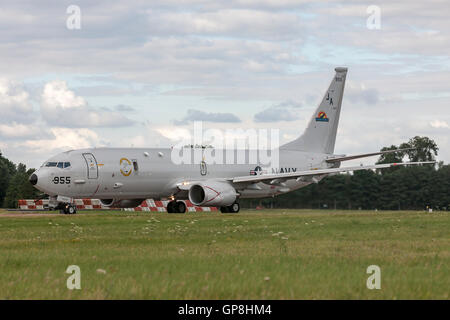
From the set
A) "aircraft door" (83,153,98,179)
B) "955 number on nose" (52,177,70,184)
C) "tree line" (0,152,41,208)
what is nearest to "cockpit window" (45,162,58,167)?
"955 number on nose" (52,177,70,184)

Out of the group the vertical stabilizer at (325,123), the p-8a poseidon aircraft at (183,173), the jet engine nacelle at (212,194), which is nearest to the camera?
the p-8a poseidon aircraft at (183,173)

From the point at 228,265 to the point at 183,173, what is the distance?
32.7m

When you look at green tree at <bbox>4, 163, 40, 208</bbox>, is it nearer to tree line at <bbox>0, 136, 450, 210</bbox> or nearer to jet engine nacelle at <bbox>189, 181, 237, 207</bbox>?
tree line at <bbox>0, 136, 450, 210</bbox>

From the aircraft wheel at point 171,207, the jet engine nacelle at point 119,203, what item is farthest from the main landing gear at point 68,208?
the aircraft wheel at point 171,207

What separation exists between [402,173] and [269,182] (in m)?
50.0

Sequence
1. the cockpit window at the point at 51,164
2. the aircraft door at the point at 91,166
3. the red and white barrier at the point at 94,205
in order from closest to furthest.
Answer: the cockpit window at the point at 51,164, the aircraft door at the point at 91,166, the red and white barrier at the point at 94,205

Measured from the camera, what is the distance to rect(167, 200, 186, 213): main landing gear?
146 ft

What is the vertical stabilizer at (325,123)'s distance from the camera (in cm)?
5216

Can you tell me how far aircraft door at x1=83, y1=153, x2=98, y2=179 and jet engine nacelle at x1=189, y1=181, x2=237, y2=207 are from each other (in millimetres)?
5661

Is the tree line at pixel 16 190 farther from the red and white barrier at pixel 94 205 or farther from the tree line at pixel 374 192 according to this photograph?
the red and white barrier at pixel 94 205

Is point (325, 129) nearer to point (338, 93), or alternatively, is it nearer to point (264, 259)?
point (338, 93)

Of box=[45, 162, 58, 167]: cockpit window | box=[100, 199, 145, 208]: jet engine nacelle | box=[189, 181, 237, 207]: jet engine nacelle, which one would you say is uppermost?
box=[45, 162, 58, 167]: cockpit window

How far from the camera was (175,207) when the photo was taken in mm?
44656

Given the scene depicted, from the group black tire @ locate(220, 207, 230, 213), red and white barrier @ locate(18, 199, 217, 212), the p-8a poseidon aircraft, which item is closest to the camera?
the p-8a poseidon aircraft
